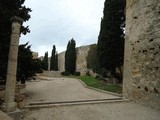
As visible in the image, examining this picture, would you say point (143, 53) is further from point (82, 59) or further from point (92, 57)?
point (82, 59)

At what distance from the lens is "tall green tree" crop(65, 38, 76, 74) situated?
27030 millimetres

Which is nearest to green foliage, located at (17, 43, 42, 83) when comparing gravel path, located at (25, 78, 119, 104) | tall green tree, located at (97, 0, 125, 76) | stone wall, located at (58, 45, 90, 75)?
gravel path, located at (25, 78, 119, 104)

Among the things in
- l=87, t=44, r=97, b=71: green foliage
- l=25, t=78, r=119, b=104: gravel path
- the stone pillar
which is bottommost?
l=25, t=78, r=119, b=104: gravel path

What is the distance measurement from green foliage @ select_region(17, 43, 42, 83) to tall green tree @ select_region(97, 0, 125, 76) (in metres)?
5.49

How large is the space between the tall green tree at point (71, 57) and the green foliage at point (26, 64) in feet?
60.6

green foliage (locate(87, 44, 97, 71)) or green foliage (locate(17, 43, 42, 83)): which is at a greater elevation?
green foliage (locate(87, 44, 97, 71))

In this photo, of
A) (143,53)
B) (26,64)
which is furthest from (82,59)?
(143,53)

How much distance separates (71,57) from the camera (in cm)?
2742

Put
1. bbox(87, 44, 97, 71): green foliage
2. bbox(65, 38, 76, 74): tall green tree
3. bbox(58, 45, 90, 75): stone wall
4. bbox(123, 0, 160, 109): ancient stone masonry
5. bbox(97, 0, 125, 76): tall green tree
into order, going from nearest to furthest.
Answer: bbox(123, 0, 160, 109): ancient stone masonry < bbox(97, 0, 125, 76): tall green tree < bbox(87, 44, 97, 71): green foliage < bbox(58, 45, 90, 75): stone wall < bbox(65, 38, 76, 74): tall green tree

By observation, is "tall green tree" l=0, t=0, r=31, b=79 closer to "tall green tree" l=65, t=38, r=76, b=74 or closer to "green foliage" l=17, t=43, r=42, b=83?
"green foliage" l=17, t=43, r=42, b=83

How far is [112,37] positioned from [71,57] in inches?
613

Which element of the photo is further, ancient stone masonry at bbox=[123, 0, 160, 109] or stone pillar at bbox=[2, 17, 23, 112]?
ancient stone masonry at bbox=[123, 0, 160, 109]

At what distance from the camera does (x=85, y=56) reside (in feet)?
88.2

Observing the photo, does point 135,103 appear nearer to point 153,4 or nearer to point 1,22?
point 153,4
